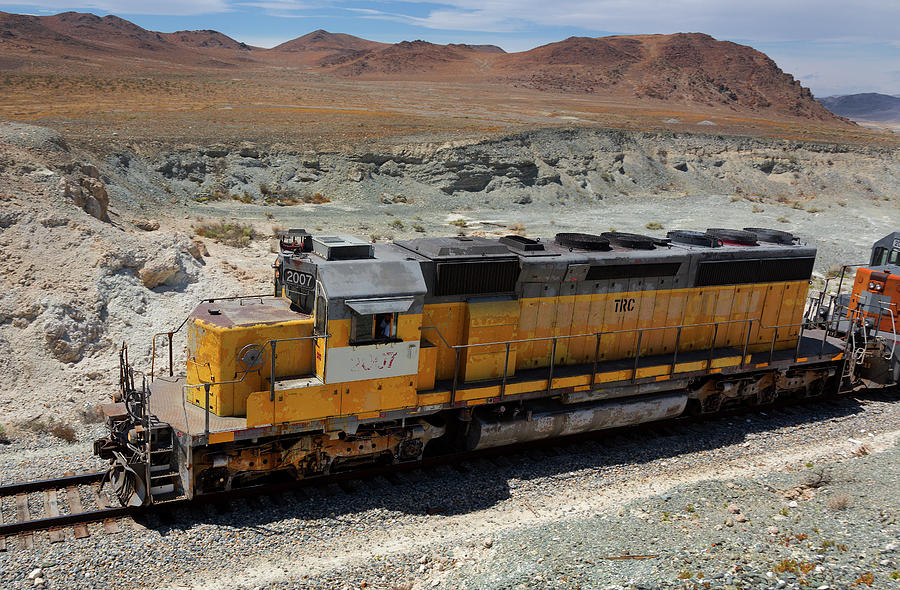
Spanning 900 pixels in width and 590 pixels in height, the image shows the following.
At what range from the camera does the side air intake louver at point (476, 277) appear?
9008 mm

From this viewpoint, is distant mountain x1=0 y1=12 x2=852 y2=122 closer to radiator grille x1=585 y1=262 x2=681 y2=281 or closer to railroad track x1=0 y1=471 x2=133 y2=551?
railroad track x1=0 y1=471 x2=133 y2=551

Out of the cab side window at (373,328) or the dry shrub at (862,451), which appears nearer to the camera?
the cab side window at (373,328)

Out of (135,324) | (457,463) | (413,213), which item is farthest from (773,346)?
(413,213)

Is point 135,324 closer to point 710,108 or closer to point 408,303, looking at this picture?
point 408,303

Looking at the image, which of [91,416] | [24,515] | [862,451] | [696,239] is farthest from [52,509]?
[862,451]

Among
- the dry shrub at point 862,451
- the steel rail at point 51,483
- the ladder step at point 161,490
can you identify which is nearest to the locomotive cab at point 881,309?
the dry shrub at point 862,451

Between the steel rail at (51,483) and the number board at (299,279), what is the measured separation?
322cm

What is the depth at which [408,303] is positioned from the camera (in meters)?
8.33

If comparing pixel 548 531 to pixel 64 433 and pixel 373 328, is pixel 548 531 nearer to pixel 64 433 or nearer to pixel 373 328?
pixel 373 328

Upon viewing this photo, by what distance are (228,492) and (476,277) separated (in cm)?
415

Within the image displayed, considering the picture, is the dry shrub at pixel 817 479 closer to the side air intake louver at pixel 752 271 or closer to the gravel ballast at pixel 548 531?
the gravel ballast at pixel 548 531

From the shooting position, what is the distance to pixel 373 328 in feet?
27.3

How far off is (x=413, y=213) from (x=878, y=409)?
23.3m

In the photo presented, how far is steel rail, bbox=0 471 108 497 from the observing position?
8.26 m
